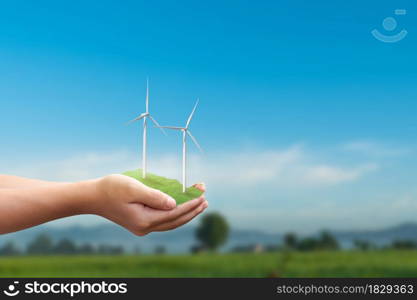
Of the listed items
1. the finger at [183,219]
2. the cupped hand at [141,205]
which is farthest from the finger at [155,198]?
the finger at [183,219]

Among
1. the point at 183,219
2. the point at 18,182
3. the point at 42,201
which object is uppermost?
the point at 18,182

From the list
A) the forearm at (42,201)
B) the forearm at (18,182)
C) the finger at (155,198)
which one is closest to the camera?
the finger at (155,198)

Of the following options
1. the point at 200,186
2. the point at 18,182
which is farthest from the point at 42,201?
the point at 200,186

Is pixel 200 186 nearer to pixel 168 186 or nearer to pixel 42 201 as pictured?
pixel 168 186

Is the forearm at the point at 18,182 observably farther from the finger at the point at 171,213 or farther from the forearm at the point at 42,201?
the finger at the point at 171,213

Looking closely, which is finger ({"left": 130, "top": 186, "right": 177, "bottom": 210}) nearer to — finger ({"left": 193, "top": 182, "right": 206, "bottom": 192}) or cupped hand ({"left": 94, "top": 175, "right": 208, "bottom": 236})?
cupped hand ({"left": 94, "top": 175, "right": 208, "bottom": 236})

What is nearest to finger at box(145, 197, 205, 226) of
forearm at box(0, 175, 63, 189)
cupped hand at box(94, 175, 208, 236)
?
cupped hand at box(94, 175, 208, 236)
